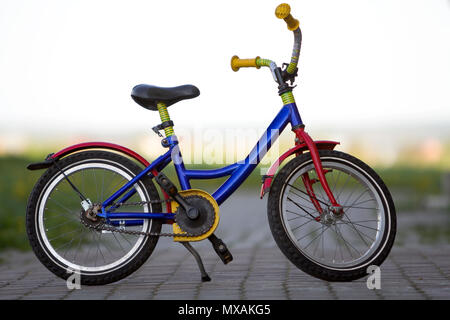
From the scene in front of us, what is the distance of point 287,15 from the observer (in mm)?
5027

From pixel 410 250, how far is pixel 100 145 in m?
3.56

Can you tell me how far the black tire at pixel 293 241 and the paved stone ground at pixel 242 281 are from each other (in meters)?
0.09

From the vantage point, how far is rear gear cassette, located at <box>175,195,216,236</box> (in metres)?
4.91

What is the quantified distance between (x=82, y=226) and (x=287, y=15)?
2.03 m

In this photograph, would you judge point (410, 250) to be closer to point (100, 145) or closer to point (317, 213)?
point (317, 213)

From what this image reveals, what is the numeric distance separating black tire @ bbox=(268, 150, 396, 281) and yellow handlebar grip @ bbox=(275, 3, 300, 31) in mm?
908

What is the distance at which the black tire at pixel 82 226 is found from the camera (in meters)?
4.96

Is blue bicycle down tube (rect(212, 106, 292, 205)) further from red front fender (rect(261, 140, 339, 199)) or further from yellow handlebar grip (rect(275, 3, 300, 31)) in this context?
yellow handlebar grip (rect(275, 3, 300, 31))

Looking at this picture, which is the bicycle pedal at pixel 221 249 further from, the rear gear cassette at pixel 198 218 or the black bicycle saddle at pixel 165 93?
the black bicycle saddle at pixel 165 93

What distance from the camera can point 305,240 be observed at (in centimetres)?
950

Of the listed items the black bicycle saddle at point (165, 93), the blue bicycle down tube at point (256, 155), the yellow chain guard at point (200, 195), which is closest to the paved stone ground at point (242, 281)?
the yellow chain guard at point (200, 195)

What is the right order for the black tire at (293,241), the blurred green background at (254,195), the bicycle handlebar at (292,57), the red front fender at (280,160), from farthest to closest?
the blurred green background at (254,195)
the bicycle handlebar at (292,57)
the red front fender at (280,160)
the black tire at (293,241)

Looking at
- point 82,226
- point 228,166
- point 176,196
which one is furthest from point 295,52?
→ point 82,226
